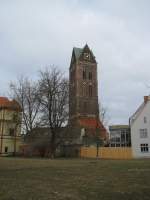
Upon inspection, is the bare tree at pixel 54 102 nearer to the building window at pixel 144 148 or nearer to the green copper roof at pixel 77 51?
the building window at pixel 144 148

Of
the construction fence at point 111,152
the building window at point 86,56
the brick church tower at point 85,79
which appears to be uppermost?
the building window at point 86,56

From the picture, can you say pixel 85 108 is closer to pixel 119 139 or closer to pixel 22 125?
pixel 119 139

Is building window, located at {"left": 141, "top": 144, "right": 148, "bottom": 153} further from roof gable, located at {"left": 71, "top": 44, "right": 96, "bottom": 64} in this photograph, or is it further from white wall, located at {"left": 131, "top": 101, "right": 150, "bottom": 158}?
roof gable, located at {"left": 71, "top": 44, "right": 96, "bottom": 64}

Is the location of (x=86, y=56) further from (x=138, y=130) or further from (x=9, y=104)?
(x=138, y=130)

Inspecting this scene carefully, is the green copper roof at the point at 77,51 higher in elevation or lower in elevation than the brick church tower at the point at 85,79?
higher

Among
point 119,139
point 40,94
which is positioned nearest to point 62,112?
point 40,94

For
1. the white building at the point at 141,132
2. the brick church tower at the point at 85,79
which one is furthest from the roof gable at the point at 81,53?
the white building at the point at 141,132

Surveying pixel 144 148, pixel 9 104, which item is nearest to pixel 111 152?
pixel 144 148

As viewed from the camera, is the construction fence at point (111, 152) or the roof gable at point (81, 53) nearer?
the construction fence at point (111, 152)

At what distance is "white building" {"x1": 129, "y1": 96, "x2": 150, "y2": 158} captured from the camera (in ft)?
200

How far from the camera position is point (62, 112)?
170ft

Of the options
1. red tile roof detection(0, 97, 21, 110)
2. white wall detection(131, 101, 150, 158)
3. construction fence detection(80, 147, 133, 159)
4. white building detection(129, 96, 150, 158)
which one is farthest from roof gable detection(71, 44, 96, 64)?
construction fence detection(80, 147, 133, 159)

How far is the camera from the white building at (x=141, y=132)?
2404 inches

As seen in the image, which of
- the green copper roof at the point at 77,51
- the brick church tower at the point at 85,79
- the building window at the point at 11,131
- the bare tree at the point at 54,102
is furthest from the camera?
the green copper roof at the point at 77,51
